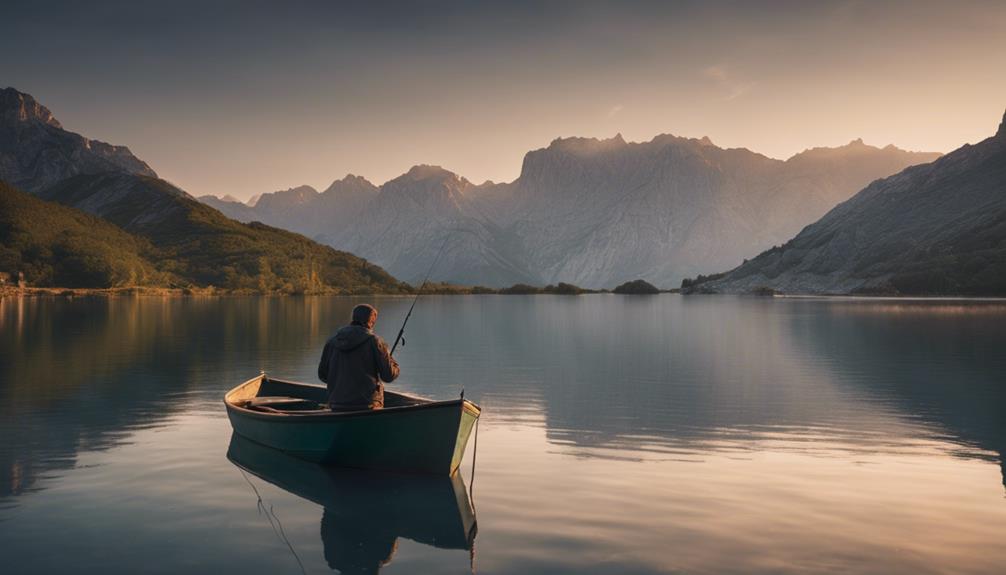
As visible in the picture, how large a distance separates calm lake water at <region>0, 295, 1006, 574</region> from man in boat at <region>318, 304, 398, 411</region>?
1.76 meters

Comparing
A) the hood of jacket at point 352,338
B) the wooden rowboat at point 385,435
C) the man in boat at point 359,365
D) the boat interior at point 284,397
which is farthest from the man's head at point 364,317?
the boat interior at point 284,397

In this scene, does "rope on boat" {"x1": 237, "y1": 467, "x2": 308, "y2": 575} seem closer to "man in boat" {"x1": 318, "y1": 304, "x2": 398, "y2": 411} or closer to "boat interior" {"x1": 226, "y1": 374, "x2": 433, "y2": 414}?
"man in boat" {"x1": 318, "y1": 304, "x2": 398, "y2": 411}

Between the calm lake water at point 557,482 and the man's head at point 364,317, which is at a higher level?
the man's head at point 364,317

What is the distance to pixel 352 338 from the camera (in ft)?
56.0

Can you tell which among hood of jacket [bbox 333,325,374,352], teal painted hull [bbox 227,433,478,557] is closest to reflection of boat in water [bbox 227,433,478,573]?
teal painted hull [bbox 227,433,478,557]

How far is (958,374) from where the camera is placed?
128 ft

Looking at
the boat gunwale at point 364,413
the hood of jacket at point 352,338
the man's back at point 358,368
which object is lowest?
the boat gunwale at point 364,413

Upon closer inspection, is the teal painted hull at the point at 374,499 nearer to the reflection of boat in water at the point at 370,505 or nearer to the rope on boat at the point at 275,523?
the reflection of boat in water at the point at 370,505

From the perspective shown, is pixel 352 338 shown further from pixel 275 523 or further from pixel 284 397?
pixel 284 397

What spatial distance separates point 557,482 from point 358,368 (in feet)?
17.1

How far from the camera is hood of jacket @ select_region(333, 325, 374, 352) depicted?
56.0 feet

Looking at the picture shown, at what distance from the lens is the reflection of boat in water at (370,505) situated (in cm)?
1254

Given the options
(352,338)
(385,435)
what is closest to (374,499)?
(385,435)

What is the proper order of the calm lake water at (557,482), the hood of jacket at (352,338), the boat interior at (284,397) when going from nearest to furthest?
the calm lake water at (557,482) → the hood of jacket at (352,338) → the boat interior at (284,397)
